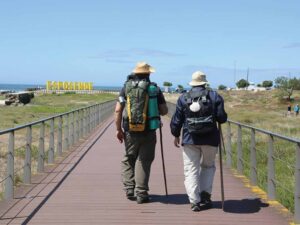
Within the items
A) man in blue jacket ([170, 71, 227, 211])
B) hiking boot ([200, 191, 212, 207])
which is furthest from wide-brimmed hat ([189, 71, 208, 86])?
hiking boot ([200, 191, 212, 207])

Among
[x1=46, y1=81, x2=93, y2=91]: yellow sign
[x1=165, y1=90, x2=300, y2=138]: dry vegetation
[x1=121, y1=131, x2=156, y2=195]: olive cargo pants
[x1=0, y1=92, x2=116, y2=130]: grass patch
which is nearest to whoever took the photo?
[x1=121, y1=131, x2=156, y2=195]: olive cargo pants

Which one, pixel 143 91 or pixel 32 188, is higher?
pixel 143 91

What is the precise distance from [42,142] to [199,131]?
453 centimetres

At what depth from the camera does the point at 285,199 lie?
30.8 ft

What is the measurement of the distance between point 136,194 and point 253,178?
252cm

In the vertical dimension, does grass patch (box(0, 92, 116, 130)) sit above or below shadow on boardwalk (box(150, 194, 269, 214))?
below

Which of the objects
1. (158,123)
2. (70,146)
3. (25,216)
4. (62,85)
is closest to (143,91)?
(158,123)

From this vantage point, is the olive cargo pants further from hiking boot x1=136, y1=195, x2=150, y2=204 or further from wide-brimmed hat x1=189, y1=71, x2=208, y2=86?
wide-brimmed hat x1=189, y1=71, x2=208, y2=86

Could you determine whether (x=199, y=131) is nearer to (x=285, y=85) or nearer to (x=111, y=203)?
(x=111, y=203)

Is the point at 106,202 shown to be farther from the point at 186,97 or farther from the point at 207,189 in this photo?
the point at 186,97

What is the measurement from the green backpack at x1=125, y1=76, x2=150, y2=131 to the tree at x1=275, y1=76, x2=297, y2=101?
9637 centimetres

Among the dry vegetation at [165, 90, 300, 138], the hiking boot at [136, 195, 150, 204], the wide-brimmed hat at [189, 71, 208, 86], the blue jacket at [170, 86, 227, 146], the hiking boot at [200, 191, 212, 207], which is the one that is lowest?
the dry vegetation at [165, 90, 300, 138]

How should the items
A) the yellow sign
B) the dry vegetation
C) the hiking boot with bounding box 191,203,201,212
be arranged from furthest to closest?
the yellow sign
the dry vegetation
the hiking boot with bounding box 191,203,201,212

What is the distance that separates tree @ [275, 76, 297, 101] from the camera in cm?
10411
